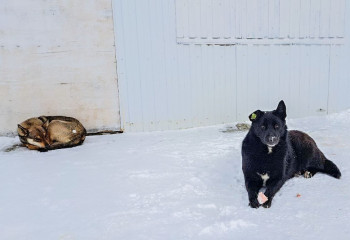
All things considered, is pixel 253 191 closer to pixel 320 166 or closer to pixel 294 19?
pixel 320 166

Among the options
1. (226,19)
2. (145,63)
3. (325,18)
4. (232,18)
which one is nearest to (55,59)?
(145,63)

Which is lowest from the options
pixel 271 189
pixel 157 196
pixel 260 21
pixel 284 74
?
pixel 157 196

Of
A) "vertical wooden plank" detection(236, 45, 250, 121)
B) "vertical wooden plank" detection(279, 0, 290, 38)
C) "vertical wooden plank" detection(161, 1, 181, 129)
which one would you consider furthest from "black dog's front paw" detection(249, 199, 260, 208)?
"vertical wooden plank" detection(279, 0, 290, 38)

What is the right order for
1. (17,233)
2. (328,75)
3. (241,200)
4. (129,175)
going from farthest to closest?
(328,75), (129,175), (241,200), (17,233)

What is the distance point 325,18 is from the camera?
6.42 meters

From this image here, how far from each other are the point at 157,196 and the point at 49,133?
267 centimetres

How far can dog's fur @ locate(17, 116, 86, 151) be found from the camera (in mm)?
5016

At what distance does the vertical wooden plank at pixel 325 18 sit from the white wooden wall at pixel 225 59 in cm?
2

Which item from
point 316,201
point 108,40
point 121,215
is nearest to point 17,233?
point 121,215

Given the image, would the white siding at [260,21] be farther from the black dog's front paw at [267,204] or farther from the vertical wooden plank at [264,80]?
the black dog's front paw at [267,204]

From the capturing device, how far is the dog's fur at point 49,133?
5.02 metres

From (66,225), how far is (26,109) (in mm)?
3441

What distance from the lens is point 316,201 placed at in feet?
9.99

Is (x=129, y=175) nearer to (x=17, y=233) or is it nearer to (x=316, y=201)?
(x=17, y=233)
